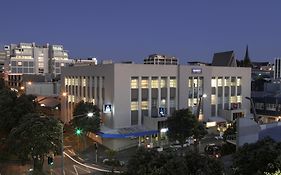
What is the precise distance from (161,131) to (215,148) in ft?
36.3

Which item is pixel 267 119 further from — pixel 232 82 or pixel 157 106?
pixel 157 106

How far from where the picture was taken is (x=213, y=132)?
7056 centimetres

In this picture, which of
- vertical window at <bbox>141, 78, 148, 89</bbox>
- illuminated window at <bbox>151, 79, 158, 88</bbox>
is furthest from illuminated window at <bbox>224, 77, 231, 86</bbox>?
vertical window at <bbox>141, 78, 148, 89</bbox>

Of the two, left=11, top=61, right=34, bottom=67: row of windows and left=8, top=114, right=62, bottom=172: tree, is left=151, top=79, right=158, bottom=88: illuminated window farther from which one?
left=11, top=61, right=34, bottom=67: row of windows

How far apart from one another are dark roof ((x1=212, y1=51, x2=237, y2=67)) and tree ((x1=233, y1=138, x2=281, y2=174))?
216 feet

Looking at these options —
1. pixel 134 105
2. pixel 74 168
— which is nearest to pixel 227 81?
pixel 134 105

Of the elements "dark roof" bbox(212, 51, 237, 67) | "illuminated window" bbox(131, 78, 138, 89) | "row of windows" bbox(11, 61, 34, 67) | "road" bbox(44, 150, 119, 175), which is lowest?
"road" bbox(44, 150, 119, 175)

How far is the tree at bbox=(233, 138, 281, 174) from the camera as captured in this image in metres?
21.7

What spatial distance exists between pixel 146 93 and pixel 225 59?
35912 mm

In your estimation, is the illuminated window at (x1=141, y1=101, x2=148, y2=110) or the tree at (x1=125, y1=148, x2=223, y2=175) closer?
the tree at (x1=125, y1=148, x2=223, y2=175)

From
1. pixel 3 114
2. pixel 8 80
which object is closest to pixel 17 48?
pixel 8 80

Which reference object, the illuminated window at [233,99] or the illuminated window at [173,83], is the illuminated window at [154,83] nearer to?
the illuminated window at [173,83]

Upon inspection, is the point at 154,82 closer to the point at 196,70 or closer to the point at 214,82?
the point at 196,70

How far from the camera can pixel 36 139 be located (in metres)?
39.4
